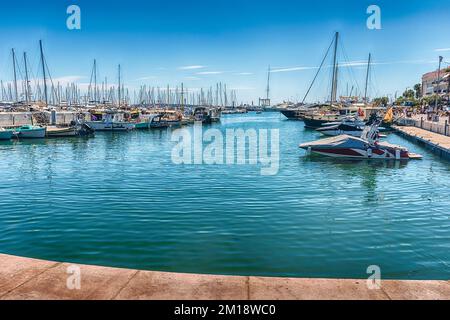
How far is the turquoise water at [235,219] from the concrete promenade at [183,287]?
160 inches

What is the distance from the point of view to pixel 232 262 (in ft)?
38.9

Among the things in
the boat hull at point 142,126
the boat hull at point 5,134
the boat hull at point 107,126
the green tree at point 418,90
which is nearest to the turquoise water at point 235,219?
the boat hull at point 5,134

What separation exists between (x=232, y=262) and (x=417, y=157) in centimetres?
2989

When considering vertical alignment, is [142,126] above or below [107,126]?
below

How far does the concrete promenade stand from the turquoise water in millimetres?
4072

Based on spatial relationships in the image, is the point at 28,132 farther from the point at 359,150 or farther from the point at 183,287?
the point at 183,287

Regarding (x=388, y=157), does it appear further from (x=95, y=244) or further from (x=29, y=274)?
(x=29, y=274)

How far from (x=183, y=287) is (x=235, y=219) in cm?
975

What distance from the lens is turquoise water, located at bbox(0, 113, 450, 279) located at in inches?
474

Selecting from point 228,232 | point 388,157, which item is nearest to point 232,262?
point 228,232

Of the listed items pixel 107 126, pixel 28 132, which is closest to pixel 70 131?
pixel 28 132

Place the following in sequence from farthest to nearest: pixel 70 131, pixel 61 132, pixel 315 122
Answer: pixel 315 122
pixel 70 131
pixel 61 132

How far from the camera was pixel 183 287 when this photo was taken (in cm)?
679

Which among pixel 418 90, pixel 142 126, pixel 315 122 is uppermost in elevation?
pixel 418 90
